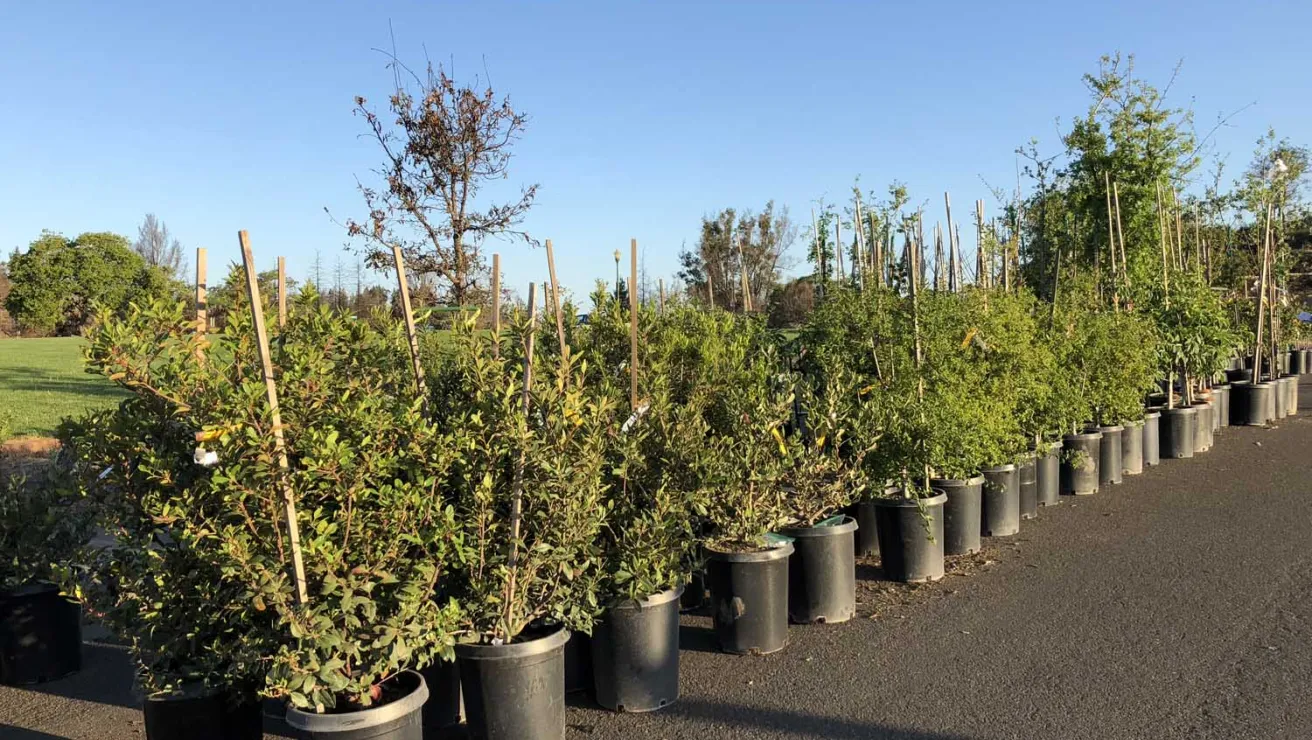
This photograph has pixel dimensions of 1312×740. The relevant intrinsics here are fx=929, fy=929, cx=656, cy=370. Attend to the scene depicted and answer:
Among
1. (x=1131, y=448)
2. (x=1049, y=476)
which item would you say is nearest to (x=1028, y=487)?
(x=1049, y=476)

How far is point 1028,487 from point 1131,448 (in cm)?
258

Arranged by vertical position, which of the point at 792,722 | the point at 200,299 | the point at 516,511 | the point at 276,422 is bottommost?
the point at 792,722

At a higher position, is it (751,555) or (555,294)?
(555,294)

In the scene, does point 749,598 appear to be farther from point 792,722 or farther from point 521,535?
point 521,535

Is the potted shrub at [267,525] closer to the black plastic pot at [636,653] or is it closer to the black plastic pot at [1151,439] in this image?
the black plastic pot at [636,653]

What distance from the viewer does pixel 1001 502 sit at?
270 inches

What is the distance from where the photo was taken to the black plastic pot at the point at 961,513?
6207 millimetres

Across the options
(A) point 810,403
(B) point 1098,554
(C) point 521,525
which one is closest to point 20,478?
(C) point 521,525

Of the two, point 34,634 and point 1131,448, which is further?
point 1131,448

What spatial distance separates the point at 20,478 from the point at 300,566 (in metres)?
2.81

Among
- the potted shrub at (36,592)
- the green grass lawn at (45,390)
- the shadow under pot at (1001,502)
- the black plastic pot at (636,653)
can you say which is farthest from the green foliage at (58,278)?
the black plastic pot at (636,653)

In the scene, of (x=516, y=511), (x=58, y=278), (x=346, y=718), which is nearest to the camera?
(x=346, y=718)

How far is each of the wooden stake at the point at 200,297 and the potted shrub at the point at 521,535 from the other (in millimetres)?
908

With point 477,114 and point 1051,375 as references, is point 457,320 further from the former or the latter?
point 477,114
